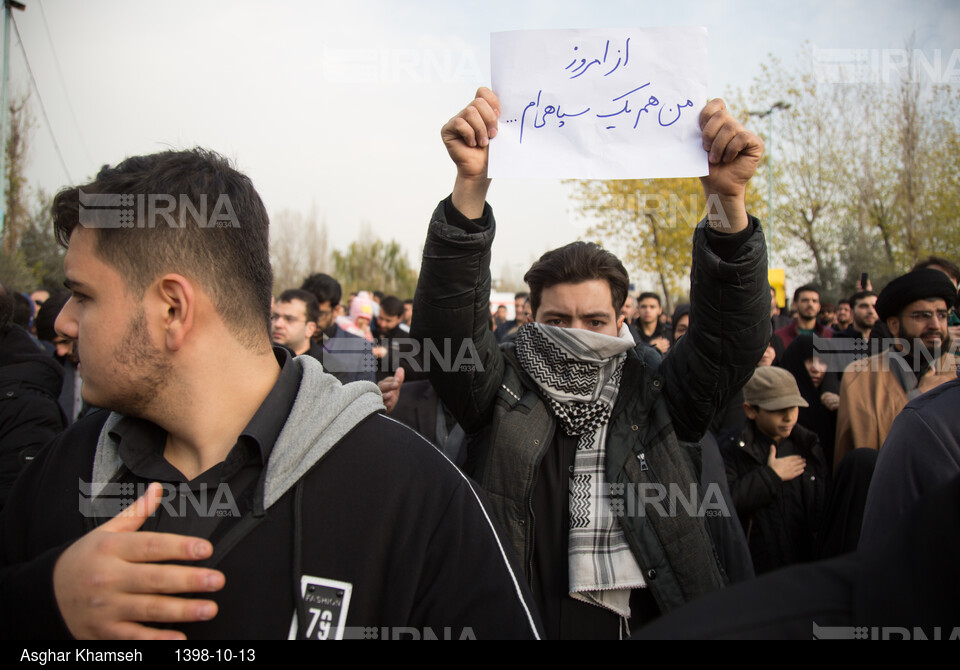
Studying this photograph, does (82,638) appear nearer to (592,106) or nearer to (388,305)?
(592,106)

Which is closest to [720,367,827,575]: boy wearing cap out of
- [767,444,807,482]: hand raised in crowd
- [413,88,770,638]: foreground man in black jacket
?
[767,444,807,482]: hand raised in crowd

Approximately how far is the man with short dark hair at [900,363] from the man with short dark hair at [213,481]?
Answer: 298 cm

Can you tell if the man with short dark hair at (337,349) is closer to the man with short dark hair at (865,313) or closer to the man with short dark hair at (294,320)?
the man with short dark hair at (294,320)

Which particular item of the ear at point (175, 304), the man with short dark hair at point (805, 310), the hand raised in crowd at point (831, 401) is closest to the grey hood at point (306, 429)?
the ear at point (175, 304)

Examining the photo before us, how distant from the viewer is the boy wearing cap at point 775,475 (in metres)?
3.29

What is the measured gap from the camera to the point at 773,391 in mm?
3539

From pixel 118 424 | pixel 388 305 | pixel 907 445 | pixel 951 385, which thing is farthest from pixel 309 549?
pixel 388 305

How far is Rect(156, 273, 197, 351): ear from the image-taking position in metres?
1.42

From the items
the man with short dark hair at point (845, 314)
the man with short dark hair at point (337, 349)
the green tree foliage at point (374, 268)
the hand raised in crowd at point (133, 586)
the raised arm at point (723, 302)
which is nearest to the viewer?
the hand raised in crowd at point (133, 586)

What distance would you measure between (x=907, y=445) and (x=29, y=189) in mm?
27546

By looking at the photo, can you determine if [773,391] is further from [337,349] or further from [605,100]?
[337,349]

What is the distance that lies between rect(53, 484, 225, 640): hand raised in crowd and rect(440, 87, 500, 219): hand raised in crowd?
1172 millimetres

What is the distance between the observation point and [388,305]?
8.00 metres

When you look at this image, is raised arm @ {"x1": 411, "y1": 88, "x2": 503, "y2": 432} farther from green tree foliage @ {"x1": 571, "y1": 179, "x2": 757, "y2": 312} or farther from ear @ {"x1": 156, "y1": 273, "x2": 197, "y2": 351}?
green tree foliage @ {"x1": 571, "y1": 179, "x2": 757, "y2": 312}
